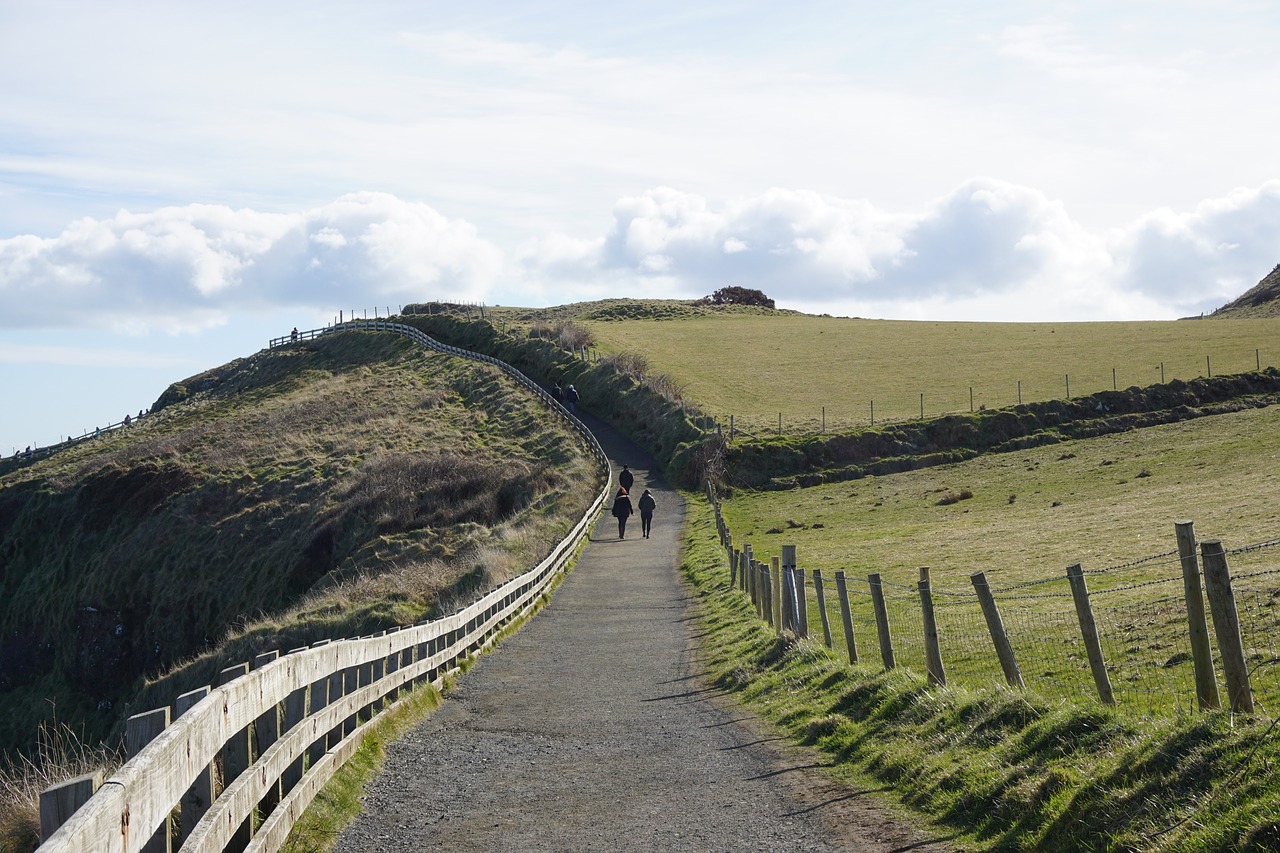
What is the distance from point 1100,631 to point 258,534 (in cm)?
3769

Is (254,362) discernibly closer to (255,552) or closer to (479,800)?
(255,552)

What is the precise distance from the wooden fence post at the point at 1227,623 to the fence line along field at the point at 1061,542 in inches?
24.3

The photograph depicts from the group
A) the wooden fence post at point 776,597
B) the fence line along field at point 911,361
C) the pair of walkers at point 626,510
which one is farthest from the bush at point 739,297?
the wooden fence post at point 776,597

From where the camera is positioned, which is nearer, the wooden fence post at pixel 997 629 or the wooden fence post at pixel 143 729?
the wooden fence post at pixel 143 729

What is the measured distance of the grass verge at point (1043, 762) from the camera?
6.66 metres

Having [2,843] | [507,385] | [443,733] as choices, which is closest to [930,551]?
[443,733]

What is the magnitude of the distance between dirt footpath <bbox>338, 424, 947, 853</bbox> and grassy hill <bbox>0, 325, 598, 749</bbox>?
1056cm

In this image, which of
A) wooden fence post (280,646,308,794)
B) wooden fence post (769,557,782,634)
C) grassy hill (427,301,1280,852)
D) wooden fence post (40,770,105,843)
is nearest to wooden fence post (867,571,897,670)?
grassy hill (427,301,1280,852)

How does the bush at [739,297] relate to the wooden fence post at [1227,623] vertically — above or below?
above

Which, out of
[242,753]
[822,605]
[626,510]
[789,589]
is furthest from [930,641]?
[626,510]

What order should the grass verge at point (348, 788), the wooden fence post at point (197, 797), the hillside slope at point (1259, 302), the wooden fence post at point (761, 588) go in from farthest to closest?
1. the hillside slope at point (1259, 302)
2. the wooden fence post at point (761, 588)
3. the grass verge at point (348, 788)
4. the wooden fence post at point (197, 797)

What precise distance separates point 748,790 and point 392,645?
16.1 feet

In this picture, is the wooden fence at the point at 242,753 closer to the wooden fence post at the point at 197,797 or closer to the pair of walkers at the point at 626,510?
the wooden fence post at the point at 197,797

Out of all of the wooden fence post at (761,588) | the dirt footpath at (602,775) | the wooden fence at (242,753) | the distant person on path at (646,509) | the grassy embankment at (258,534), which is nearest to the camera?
the wooden fence at (242,753)
